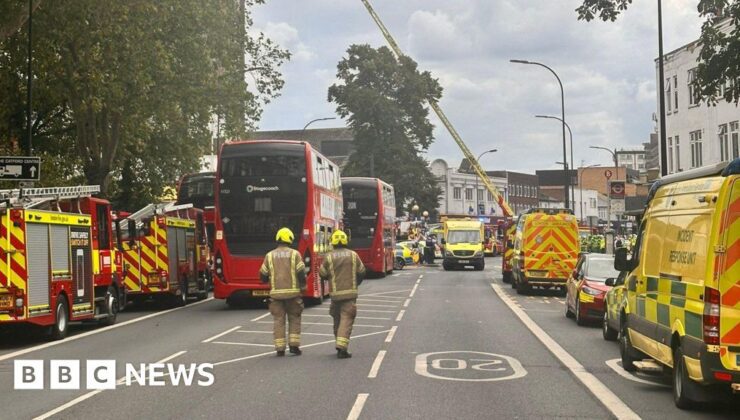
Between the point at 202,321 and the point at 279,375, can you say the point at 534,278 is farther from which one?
the point at 279,375

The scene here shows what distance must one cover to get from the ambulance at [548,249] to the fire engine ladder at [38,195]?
15.2 metres

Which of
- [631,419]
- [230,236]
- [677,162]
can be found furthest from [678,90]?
[631,419]

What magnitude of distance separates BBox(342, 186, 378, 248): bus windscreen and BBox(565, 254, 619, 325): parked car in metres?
20.6

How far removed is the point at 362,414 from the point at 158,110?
25.5 metres

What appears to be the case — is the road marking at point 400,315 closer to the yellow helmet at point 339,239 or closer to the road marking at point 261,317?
the road marking at point 261,317

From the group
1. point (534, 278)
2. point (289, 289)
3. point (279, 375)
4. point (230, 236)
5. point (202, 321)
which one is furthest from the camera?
point (534, 278)

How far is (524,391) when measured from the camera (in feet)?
37.2

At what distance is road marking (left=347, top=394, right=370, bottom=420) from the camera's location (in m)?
9.55

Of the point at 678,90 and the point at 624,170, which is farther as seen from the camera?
the point at 624,170

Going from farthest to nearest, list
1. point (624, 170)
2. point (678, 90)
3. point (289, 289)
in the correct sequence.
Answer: point (624, 170) → point (678, 90) → point (289, 289)

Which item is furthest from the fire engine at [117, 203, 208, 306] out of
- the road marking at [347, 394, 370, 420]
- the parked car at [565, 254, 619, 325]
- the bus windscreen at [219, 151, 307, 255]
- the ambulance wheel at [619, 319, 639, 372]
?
the road marking at [347, 394, 370, 420]

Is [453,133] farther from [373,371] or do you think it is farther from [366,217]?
[373,371]

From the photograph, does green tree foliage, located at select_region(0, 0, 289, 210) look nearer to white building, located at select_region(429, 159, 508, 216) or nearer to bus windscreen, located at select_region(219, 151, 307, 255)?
bus windscreen, located at select_region(219, 151, 307, 255)

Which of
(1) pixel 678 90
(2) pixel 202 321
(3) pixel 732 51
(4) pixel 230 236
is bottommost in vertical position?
(2) pixel 202 321
